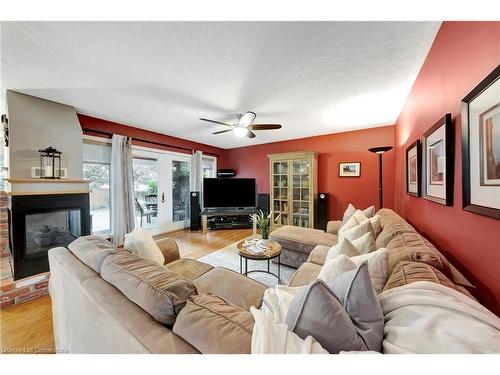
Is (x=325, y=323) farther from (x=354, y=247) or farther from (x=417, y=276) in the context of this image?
(x=354, y=247)

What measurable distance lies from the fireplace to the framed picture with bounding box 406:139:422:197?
13.3ft

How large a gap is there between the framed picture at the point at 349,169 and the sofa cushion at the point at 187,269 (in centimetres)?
347

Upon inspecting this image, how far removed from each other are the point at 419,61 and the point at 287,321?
2350mm

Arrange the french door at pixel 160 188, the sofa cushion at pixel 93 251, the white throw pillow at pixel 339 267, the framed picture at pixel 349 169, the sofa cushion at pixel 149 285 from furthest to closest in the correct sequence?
the french door at pixel 160 188 → the framed picture at pixel 349 169 → the sofa cushion at pixel 93 251 → the white throw pillow at pixel 339 267 → the sofa cushion at pixel 149 285

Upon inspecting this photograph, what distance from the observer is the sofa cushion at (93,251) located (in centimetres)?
113

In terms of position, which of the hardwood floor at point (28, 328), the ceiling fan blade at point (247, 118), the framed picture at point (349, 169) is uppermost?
the ceiling fan blade at point (247, 118)

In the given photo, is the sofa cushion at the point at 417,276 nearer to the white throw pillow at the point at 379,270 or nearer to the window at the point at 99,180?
the white throw pillow at the point at 379,270

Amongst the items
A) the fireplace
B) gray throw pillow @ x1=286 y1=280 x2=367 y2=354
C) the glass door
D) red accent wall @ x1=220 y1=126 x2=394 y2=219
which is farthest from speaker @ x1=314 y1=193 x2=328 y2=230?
the fireplace

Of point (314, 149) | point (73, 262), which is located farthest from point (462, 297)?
point (314, 149)

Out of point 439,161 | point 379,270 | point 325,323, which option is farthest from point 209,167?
point 325,323

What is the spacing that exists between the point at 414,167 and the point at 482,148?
4.61 ft

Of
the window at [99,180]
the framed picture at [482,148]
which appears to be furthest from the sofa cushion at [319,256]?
the window at [99,180]

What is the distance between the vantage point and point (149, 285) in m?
0.85

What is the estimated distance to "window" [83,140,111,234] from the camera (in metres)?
→ 3.31
